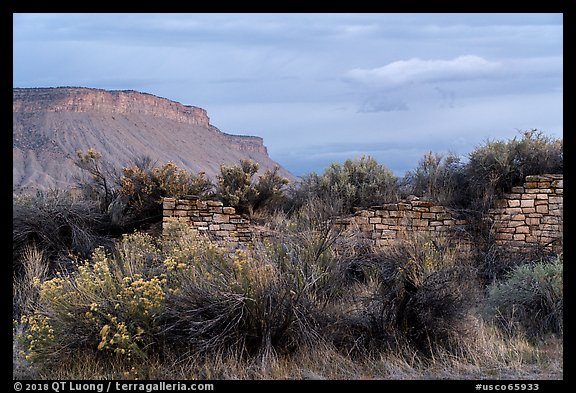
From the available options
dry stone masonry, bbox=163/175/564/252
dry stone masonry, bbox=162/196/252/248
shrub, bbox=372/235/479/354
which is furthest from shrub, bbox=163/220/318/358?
dry stone masonry, bbox=162/196/252/248

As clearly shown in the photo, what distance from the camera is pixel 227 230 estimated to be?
40.4 feet

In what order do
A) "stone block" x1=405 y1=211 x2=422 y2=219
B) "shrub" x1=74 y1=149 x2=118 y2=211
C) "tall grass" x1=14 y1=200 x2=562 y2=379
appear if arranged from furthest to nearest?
1. "shrub" x1=74 y1=149 x2=118 y2=211
2. "stone block" x1=405 y1=211 x2=422 y2=219
3. "tall grass" x1=14 y1=200 x2=562 y2=379

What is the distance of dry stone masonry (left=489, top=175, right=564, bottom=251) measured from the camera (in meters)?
11.5

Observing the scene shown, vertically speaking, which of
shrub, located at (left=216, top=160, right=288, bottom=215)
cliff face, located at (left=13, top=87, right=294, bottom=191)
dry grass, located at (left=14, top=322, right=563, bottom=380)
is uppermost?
cliff face, located at (left=13, top=87, right=294, bottom=191)

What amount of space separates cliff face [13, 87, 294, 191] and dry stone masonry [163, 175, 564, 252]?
1214 inches

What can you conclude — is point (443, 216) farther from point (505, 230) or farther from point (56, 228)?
point (56, 228)

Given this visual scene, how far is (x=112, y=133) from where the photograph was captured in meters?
53.2

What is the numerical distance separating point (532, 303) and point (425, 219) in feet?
13.6

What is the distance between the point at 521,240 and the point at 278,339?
7.14 m

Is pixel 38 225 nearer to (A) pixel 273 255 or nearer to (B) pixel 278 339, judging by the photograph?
(A) pixel 273 255

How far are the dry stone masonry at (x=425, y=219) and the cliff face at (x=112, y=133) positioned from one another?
30846 mm

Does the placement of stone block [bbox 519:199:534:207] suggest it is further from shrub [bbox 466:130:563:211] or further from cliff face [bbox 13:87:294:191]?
cliff face [bbox 13:87:294:191]

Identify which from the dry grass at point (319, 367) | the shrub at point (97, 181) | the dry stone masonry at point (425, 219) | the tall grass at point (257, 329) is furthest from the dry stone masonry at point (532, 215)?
the shrub at point (97, 181)

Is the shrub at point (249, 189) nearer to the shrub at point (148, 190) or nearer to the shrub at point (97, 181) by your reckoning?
the shrub at point (148, 190)
